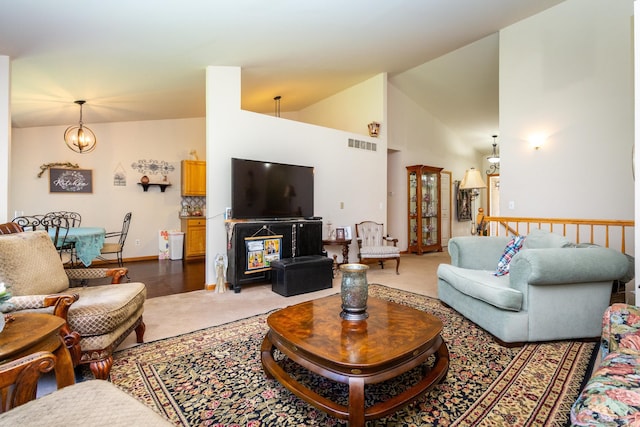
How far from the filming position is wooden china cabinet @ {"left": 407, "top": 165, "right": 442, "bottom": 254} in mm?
7145

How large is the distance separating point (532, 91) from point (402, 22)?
80.4 inches

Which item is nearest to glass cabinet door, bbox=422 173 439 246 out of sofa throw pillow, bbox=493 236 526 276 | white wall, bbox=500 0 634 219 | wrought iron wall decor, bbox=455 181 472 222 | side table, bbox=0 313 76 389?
wrought iron wall decor, bbox=455 181 472 222

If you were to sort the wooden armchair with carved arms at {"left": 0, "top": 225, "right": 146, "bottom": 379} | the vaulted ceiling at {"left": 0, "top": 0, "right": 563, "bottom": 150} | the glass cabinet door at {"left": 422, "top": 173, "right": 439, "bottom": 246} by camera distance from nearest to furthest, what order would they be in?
the wooden armchair with carved arms at {"left": 0, "top": 225, "right": 146, "bottom": 379} < the vaulted ceiling at {"left": 0, "top": 0, "right": 563, "bottom": 150} < the glass cabinet door at {"left": 422, "top": 173, "right": 439, "bottom": 246}

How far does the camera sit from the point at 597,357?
2.03 m

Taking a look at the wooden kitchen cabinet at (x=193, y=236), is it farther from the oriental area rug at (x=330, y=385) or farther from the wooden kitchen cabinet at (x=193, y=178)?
the oriental area rug at (x=330, y=385)

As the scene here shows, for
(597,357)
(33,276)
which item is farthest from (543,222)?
(33,276)

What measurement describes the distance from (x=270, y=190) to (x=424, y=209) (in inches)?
183

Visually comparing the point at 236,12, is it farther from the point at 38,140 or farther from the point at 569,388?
the point at 38,140

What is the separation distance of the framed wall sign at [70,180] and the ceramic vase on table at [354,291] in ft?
19.6

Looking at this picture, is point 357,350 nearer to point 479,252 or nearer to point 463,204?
point 479,252

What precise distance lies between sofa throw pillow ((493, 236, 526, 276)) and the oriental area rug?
70 cm

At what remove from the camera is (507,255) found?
2.90 m

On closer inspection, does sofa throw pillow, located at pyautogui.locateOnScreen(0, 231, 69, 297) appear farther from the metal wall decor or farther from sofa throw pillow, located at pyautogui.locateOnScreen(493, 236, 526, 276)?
the metal wall decor

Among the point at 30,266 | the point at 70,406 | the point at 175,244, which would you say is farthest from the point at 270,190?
the point at 70,406
